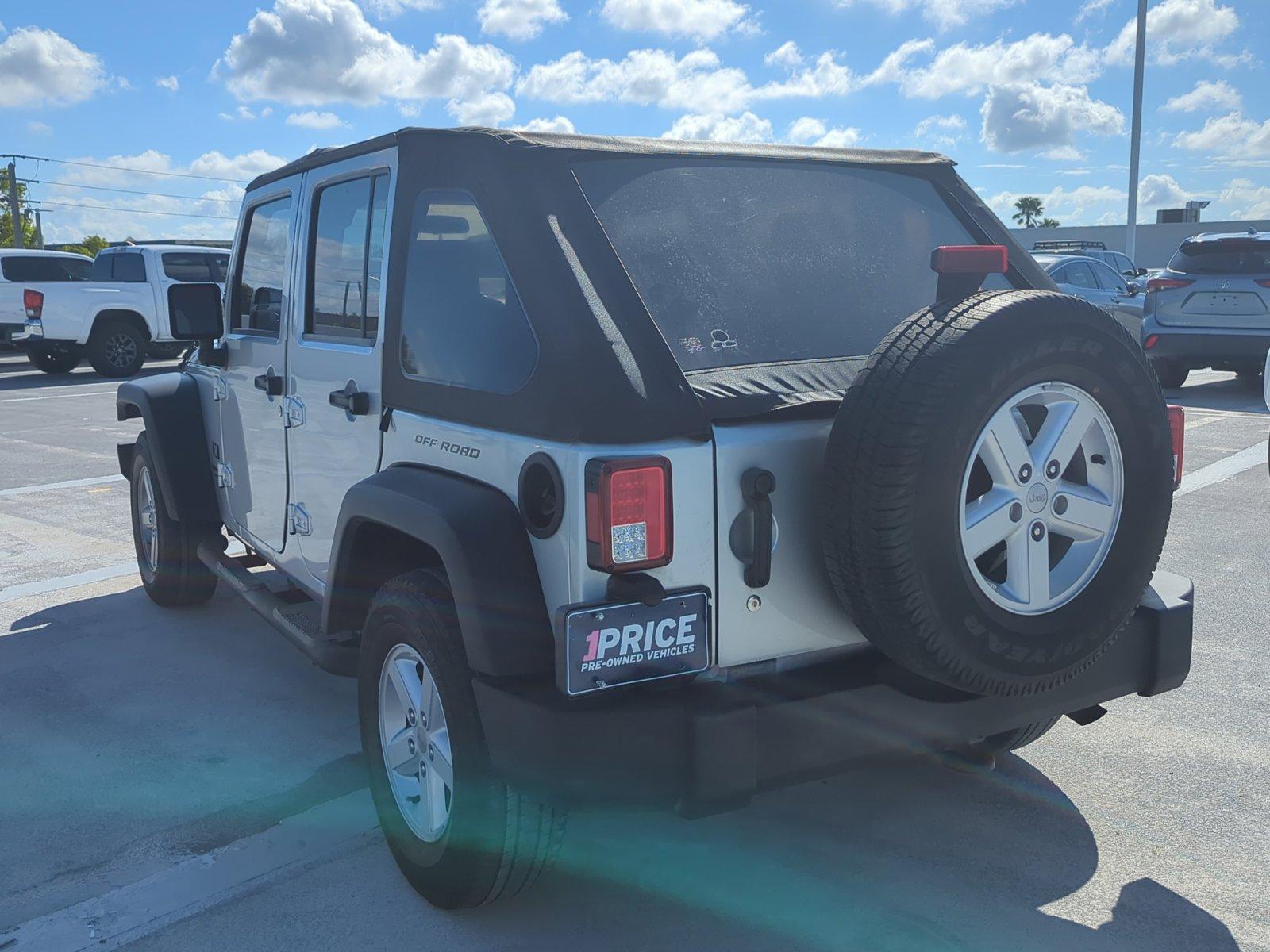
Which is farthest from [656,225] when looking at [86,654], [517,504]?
[86,654]

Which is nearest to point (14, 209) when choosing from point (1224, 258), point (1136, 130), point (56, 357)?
point (56, 357)

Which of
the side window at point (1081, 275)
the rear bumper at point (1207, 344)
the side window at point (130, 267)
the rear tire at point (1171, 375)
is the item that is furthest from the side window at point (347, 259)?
the side window at point (130, 267)

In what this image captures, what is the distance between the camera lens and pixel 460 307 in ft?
9.91

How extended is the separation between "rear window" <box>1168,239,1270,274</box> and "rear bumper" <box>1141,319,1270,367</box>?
0.65m

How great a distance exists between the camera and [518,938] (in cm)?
286

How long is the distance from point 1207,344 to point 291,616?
11.2 metres

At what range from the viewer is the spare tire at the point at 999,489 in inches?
95.1

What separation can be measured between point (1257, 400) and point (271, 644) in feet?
38.0

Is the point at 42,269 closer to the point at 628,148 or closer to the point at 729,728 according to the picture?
the point at 628,148

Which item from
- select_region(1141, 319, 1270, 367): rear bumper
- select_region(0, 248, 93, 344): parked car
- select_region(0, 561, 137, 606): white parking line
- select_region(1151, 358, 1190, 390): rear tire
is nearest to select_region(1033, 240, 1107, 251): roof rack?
select_region(1151, 358, 1190, 390): rear tire

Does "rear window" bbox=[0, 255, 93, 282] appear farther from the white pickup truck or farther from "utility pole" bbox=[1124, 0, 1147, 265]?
"utility pole" bbox=[1124, 0, 1147, 265]

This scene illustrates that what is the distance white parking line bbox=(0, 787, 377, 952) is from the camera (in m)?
2.92

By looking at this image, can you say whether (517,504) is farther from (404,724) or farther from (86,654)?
(86,654)

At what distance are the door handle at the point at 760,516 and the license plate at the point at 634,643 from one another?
132mm
